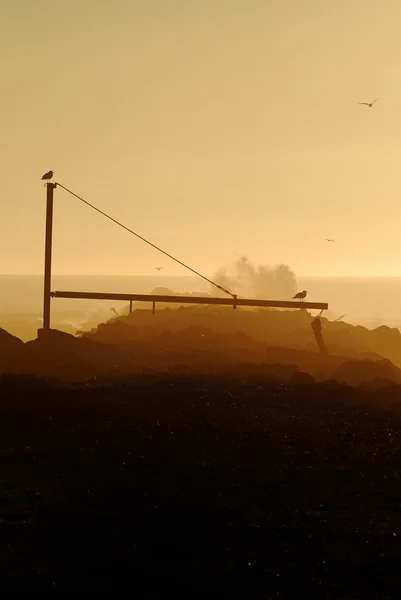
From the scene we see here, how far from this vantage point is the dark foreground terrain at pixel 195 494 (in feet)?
31.6

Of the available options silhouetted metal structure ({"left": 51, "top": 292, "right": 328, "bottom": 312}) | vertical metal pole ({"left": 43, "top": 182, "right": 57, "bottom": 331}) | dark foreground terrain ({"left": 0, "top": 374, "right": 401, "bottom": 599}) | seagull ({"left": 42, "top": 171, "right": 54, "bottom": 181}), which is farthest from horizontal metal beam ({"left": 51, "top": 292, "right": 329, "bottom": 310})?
dark foreground terrain ({"left": 0, "top": 374, "right": 401, "bottom": 599})

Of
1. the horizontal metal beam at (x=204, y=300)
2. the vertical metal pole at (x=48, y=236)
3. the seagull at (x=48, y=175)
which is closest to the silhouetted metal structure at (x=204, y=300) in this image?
the horizontal metal beam at (x=204, y=300)

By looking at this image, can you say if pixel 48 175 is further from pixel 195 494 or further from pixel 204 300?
pixel 195 494

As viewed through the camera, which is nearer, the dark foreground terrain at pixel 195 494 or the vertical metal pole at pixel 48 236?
the dark foreground terrain at pixel 195 494

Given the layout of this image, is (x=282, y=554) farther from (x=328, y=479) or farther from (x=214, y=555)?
(x=328, y=479)

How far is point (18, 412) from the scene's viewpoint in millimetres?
18203

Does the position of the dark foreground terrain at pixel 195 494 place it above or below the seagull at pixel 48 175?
below

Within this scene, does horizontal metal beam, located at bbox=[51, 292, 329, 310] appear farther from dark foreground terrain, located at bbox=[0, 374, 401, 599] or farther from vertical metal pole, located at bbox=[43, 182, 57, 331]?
dark foreground terrain, located at bbox=[0, 374, 401, 599]

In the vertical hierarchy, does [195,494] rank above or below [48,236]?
below

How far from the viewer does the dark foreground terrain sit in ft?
31.6

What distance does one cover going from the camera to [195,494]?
12.6 metres

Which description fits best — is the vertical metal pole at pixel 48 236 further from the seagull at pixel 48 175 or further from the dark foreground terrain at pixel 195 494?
the dark foreground terrain at pixel 195 494

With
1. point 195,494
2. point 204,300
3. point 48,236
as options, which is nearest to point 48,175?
point 48,236

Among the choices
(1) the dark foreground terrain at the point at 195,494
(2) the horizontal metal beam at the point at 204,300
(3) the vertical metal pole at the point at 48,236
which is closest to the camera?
(1) the dark foreground terrain at the point at 195,494
